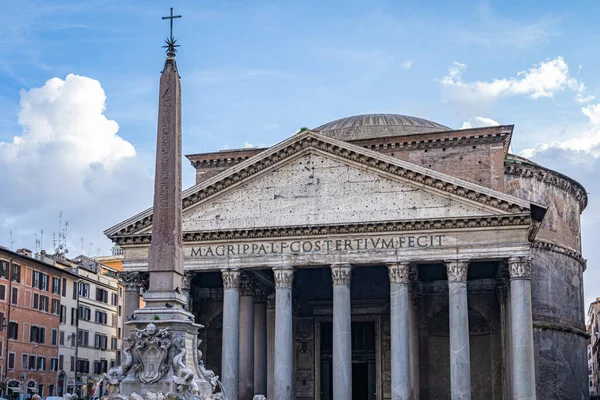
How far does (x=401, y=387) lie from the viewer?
2431cm

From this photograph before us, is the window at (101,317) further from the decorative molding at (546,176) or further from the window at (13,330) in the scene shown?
the decorative molding at (546,176)

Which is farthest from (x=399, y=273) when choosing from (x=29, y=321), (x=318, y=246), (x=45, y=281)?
(x=45, y=281)

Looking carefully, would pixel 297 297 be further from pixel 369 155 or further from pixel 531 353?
pixel 531 353

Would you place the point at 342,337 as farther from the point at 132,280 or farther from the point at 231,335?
the point at 132,280

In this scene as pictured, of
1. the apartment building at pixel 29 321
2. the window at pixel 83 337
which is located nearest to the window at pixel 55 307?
the apartment building at pixel 29 321

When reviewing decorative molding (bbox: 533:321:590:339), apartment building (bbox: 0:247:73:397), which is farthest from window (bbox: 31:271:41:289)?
decorative molding (bbox: 533:321:590:339)

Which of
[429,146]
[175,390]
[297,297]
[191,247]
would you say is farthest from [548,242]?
[175,390]

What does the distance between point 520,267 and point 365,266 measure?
18.5 feet

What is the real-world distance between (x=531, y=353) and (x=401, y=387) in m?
3.83

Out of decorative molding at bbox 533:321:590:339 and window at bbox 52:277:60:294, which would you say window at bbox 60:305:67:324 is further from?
decorative molding at bbox 533:321:590:339

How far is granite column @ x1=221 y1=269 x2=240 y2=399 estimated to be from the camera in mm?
25844

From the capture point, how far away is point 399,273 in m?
25.2

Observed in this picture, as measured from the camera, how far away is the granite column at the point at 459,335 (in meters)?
24.0

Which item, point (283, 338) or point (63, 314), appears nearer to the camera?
point (283, 338)
